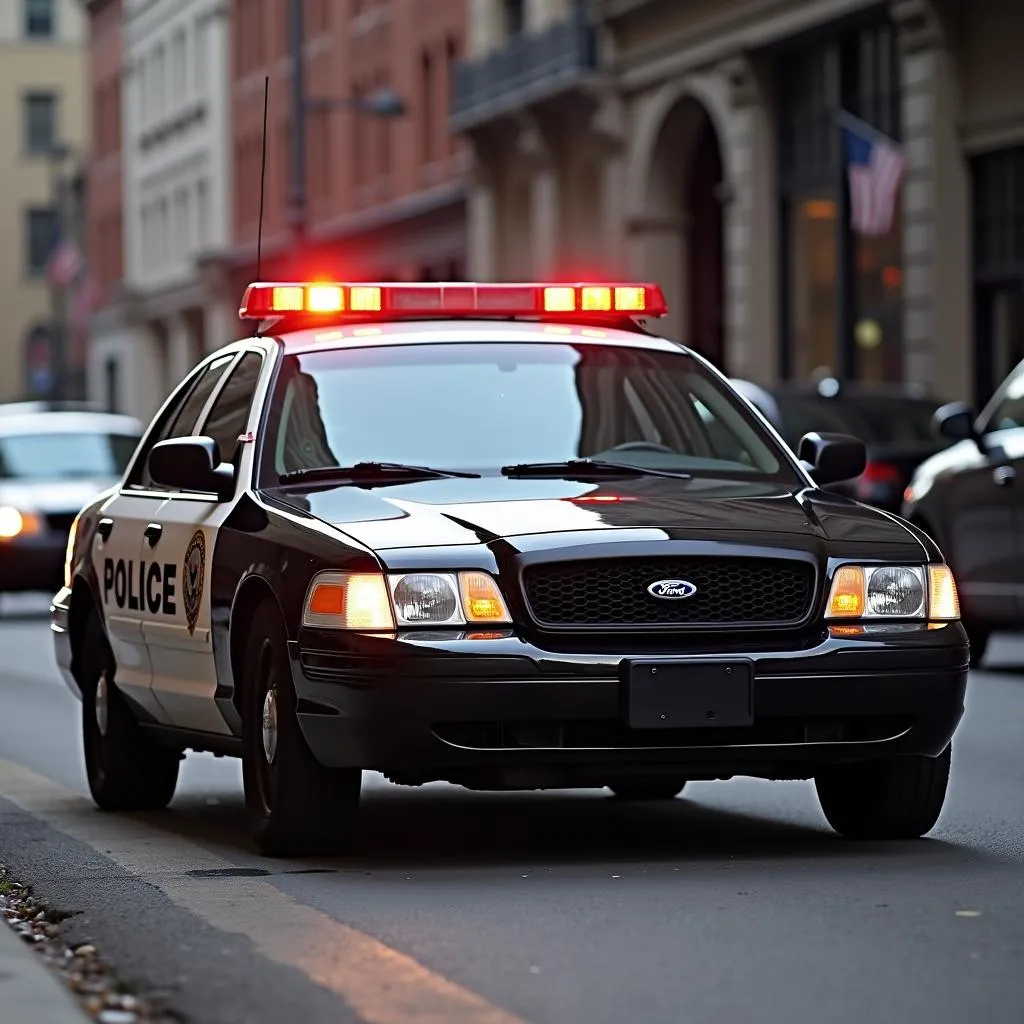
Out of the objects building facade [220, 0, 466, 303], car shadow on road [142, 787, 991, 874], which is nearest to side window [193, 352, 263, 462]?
car shadow on road [142, 787, 991, 874]

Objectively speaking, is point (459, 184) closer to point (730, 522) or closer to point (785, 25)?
point (785, 25)

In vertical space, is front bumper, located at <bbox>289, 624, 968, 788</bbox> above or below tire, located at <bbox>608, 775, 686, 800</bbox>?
above

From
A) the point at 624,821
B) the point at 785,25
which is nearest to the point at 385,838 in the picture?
the point at 624,821

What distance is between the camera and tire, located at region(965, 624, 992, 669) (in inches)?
672

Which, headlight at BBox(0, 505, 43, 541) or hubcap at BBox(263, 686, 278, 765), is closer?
hubcap at BBox(263, 686, 278, 765)

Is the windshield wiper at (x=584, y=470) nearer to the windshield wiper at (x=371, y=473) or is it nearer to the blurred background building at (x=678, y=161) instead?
the windshield wiper at (x=371, y=473)

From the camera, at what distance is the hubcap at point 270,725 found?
8.41 m

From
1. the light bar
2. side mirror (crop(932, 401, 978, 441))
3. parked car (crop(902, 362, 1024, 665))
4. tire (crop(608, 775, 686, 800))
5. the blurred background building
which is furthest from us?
the blurred background building

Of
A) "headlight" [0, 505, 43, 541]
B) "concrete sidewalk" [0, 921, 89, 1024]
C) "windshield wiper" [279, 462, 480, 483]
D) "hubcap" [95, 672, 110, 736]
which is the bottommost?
"headlight" [0, 505, 43, 541]

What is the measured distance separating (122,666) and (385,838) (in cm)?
136

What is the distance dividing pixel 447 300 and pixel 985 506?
703 centimetres

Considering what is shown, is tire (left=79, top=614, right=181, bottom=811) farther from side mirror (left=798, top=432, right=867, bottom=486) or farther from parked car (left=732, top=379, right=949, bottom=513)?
parked car (left=732, top=379, right=949, bottom=513)

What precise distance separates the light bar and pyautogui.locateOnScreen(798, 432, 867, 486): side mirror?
741mm

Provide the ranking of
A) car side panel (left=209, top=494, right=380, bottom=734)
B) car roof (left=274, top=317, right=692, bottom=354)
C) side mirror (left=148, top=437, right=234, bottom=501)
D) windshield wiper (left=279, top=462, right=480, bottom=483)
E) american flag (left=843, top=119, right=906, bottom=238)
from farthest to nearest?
american flag (left=843, top=119, right=906, bottom=238) → car roof (left=274, top=317, right=692, bottom=354) → side mirror (left=148, top=437, right=234, bottom=501) → windshield wiper (left=279, top=462, right=480, bottom=483) → car side panel (left=209, top=494, right=380, bottom=734)
